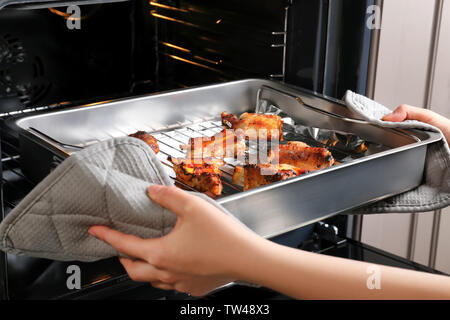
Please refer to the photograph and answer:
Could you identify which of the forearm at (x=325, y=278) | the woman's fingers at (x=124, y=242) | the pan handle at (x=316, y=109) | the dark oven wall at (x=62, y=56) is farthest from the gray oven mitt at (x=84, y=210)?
the dark oven wall at (x=62, y=56)

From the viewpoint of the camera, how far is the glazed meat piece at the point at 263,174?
3.25 ft

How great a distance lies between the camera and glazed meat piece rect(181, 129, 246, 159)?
1124 mm

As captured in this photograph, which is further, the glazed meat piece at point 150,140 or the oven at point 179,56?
the oven at point 179,56

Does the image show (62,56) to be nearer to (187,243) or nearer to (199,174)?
(199,174)

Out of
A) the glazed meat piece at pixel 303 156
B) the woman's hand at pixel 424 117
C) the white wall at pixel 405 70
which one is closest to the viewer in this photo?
the glazed meat piece at pixel 303 156

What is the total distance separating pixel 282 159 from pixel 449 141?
14.2 inches

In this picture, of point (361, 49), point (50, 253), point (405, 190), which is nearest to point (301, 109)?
point (361, 49)

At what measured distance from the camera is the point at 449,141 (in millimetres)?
1211

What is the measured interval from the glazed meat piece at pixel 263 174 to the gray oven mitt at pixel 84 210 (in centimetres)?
25

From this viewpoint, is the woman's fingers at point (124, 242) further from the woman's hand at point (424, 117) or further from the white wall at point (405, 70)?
the white wall at point (405, 70)
